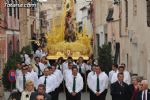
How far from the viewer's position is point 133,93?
1466 cm

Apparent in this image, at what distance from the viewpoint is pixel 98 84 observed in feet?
61.7

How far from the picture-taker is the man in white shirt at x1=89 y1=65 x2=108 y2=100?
738 inches

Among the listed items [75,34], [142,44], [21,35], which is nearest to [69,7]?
[75,34]

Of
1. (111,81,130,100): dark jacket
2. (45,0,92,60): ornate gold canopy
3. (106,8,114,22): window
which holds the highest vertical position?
(106,8,114,22): window

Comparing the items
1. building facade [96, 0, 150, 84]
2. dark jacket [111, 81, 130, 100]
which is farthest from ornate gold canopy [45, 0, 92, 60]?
dark jacket [111, 81, 130, 100]

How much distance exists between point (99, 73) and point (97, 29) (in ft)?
96.9

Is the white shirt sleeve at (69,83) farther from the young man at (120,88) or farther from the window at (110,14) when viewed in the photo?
the window at (110,14)

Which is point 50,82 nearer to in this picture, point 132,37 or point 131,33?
point 132,37

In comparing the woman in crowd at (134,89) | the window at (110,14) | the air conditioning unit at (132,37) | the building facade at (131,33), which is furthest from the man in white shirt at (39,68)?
the window at (110,14)

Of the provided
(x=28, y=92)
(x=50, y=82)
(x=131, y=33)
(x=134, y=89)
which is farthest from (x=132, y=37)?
(x=28, y=92)

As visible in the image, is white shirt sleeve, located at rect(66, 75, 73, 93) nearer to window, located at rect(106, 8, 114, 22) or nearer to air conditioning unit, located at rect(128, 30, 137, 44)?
air conditioning unit, located at rect(128, 30, 137, 44)

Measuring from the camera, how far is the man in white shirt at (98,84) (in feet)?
61.5

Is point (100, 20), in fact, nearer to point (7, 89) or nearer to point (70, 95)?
point (7, 89)

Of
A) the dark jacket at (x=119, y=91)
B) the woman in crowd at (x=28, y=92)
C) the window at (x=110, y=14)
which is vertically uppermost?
the window at (x=110, y=14)
